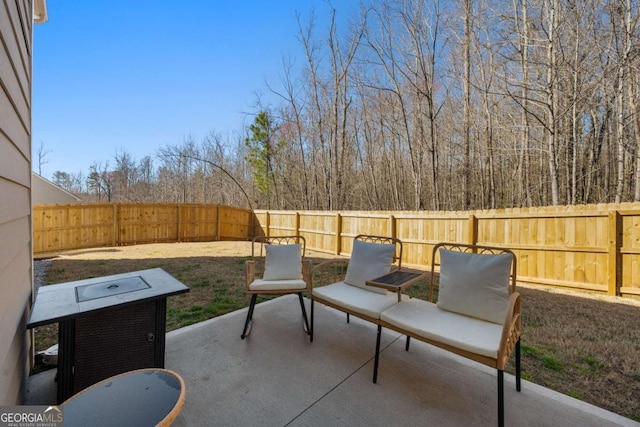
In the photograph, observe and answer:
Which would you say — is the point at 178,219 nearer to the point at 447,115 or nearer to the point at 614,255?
the point at 447,115

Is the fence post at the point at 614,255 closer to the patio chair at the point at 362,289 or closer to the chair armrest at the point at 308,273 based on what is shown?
the patio chair at the point at 362,289

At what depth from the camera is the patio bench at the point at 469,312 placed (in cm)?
169

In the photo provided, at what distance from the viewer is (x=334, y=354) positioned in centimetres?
240

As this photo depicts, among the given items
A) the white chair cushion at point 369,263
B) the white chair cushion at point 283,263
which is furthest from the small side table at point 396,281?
the white chair cushion at point 283,263

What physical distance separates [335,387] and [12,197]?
7.04 feet

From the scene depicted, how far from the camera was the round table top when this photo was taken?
1001mm

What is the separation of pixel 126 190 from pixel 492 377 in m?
17.6

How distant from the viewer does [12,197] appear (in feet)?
4.52

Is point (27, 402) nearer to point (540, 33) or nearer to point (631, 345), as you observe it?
point (631, 345)

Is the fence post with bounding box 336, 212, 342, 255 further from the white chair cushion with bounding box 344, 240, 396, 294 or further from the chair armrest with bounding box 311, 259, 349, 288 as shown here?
the white chair cushion with bounding box 344, 240, 396, 294

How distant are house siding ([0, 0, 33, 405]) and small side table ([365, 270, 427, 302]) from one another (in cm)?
206

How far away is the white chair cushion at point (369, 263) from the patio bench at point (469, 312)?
41 centimetres

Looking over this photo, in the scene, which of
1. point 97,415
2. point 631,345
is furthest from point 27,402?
point 631,345

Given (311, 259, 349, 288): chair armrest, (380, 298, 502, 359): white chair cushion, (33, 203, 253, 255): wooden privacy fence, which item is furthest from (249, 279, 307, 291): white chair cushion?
(33, 203, 253, 255): wooden privacy fence
